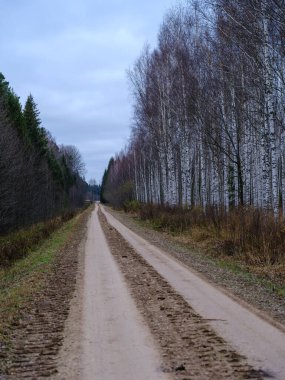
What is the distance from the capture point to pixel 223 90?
857 inches

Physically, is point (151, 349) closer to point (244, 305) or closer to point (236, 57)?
point (244, 305)

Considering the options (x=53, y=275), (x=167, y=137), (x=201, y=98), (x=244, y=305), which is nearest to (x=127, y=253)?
(x=53, y=275)

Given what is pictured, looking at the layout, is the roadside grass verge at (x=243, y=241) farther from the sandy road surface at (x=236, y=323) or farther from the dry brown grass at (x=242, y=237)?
the sandy road surface at (x=236, y=323)

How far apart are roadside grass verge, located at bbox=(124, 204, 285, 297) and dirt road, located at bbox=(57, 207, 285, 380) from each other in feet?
6.80

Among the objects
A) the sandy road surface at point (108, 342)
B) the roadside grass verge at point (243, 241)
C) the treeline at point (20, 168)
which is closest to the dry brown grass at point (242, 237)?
the roadside grass verge at point (243, 241)

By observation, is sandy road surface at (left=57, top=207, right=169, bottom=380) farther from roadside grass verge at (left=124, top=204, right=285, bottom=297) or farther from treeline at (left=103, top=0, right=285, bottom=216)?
treeline at (left=103, top=0, right=285, bottom=216)

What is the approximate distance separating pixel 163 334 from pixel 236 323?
1206 millimetres

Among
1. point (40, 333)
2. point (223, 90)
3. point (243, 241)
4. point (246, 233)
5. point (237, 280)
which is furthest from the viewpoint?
point (223, 90)

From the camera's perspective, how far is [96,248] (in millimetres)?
17547

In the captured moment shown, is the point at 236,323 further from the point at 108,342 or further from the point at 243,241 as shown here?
the point at 243,241

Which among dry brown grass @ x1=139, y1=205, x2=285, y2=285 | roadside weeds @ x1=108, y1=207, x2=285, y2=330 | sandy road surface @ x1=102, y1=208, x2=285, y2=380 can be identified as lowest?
roadside weeds @ x1=108, y1=207, x2=285, y2=330

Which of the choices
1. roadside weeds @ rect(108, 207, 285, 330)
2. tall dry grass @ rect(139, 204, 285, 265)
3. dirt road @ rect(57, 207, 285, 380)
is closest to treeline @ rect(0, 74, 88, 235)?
tall dry grass @ rect(139, 204, 285, 265)

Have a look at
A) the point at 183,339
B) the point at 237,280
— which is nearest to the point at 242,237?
the point at 237,280

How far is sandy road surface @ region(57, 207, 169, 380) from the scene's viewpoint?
15.6ft
